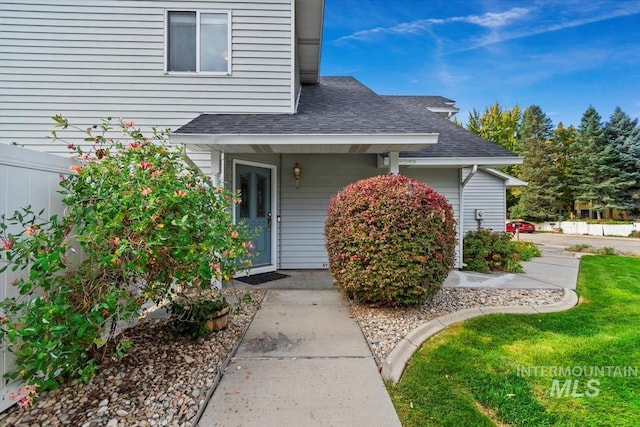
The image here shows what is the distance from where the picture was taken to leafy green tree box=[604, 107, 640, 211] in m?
24.2

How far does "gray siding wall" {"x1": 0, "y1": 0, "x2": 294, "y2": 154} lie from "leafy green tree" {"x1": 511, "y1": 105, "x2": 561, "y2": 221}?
29863mm

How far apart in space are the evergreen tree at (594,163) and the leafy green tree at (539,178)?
6.08 feet

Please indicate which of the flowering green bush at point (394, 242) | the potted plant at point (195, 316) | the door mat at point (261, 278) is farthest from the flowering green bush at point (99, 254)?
the door mat at point (261, 278)

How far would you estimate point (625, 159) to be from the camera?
2444 cm

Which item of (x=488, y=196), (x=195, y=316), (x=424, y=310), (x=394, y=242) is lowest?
(x=424, y=310)

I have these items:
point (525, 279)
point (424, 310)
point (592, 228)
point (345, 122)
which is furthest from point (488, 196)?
point (592, 228)

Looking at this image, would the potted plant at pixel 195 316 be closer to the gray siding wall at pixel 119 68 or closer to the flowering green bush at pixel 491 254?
the gray siding wall at pixel 119 68

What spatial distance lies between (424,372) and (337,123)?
13.1 feet

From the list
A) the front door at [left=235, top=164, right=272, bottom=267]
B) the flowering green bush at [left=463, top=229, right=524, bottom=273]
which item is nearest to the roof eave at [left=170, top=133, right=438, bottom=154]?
the front door at [left=235, top=164, right=272, bottom=267]

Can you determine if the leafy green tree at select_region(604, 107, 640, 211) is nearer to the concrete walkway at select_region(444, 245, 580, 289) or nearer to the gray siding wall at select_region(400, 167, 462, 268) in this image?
the concrete walkway at select_region(444, 245, 580, 289)

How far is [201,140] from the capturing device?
4.63 m

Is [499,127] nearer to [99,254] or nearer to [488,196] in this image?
[488,196]

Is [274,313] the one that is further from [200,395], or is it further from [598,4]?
[598,4]

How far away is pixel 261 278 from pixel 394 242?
317 cm
